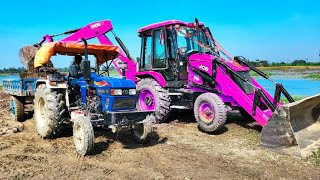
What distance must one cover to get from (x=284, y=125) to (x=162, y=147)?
2.33 metres

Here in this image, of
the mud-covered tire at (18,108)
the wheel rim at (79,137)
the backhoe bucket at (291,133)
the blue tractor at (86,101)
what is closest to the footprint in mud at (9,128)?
the mud-covered tire at (18,108)

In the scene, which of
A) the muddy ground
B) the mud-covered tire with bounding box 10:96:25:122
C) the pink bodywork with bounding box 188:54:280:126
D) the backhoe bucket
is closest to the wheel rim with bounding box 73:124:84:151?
the muddy ground

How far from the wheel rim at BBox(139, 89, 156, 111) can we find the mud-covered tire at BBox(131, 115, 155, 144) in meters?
2.16

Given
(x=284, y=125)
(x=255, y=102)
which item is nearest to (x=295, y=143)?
(x=284, y=125)

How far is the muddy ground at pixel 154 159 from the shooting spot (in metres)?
5.09

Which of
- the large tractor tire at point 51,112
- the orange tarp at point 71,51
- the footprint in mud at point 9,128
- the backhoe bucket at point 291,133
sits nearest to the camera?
the backhoe bucket at point 291,133

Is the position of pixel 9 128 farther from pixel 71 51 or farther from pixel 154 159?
pixel 154 159

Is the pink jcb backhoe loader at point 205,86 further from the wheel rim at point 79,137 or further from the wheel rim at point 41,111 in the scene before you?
the wheel rim at point 79,137

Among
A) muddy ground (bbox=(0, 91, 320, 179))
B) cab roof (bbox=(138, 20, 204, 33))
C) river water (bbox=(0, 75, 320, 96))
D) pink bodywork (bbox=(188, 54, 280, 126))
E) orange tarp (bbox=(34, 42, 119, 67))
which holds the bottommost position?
muddy ground (bbox=(0, 91, 320, 179))

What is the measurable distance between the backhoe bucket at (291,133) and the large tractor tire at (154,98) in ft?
9.69

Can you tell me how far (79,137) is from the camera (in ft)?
19.9

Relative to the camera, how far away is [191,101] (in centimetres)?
856

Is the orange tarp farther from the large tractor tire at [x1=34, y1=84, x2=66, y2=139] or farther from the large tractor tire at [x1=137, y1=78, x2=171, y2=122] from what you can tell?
the large tractor tire at [x1=137, y1=78, x2=171, y2=122]

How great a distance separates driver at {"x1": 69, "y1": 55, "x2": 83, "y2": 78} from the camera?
23.3 feet
